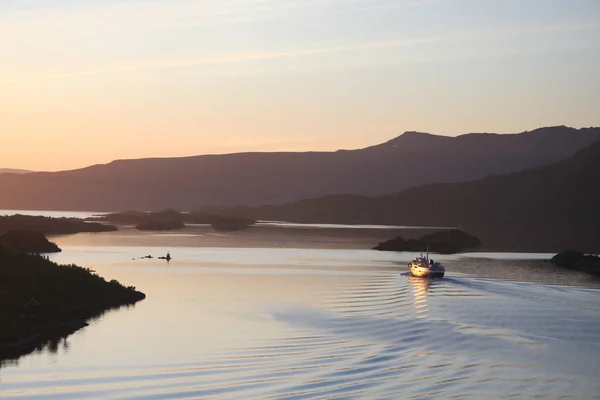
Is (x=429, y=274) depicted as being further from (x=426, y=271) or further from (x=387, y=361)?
(x=387, y=361)

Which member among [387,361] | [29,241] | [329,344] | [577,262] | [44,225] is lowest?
[387,361]

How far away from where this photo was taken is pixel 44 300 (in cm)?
4816

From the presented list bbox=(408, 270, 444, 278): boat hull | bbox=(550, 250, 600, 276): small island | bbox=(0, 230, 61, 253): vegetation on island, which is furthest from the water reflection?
bbox=(0, 230, 61, 253): vegetation on island

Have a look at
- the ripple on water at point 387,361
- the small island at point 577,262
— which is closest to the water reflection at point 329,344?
the ripple on water at point 387,361

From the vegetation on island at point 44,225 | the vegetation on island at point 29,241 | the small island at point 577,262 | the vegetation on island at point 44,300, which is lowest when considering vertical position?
the vegetation on island at point 44,300

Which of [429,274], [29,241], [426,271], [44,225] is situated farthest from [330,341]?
[44,225]

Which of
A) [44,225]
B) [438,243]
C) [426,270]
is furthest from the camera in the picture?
[44,225]

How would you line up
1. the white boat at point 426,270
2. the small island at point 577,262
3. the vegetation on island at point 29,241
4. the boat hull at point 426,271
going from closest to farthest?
the boat hull at point 426,271 → the white boat at point 426,270 → the small island at point 577,262 → the vegetation on island at point 29,241

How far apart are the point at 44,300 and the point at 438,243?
95.1 metres

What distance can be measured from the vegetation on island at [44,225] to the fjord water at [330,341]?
265 feet

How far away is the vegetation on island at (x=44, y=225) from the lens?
155000 millimetres

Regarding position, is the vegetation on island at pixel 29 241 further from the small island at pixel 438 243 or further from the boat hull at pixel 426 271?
the boat hull at pixel 426 271

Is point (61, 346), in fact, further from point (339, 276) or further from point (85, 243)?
point (85, 243)

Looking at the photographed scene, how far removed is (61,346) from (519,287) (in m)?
40.1
